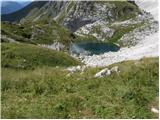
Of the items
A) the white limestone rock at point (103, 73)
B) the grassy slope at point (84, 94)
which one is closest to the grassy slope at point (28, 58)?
the grassy slope at point (84, 94)

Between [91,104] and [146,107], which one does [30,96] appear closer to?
[91,104]

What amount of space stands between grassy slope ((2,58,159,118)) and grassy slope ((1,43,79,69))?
7.93m

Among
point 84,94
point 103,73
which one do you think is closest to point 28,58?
point 103,73

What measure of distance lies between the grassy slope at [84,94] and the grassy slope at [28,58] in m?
7.93

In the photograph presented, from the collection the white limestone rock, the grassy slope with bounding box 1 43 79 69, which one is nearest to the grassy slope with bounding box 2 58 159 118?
the white limestone rock

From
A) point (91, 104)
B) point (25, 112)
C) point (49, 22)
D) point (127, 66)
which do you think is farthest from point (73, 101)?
point (49, 22)

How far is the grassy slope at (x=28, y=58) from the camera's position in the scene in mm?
36000

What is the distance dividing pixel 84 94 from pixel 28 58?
16319mm

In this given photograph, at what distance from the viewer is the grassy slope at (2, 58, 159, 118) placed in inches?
805

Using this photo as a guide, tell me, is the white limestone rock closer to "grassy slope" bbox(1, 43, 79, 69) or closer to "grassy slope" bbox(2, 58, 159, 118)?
"grassy slope" bbox(2, 58, 159, 118)

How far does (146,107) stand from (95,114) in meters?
2.45

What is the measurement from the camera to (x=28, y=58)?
38.4m

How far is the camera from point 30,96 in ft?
76.9

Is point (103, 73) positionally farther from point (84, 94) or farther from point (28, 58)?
point (28, 58)
